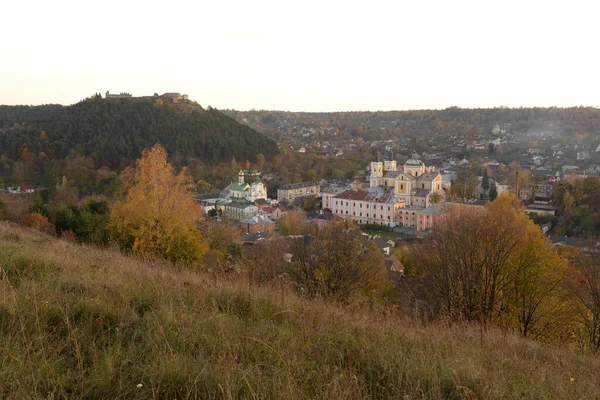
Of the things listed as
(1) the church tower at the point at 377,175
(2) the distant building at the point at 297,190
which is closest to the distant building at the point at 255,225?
(1) the church tower at the point at 377,175

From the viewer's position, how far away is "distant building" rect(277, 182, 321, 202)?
188 ft

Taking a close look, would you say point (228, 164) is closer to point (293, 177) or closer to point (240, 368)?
point (293, 177)

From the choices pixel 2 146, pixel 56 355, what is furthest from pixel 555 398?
pixel 2 146

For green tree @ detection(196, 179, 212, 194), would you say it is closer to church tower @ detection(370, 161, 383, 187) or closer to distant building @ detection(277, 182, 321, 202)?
distant building @ detection(277, 182, 321, 202)

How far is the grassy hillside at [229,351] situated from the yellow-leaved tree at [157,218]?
25.0ft

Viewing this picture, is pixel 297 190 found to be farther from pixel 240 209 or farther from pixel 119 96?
pixel 119 96

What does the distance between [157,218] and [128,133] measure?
56.4 meters

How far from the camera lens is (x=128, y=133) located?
6372cm

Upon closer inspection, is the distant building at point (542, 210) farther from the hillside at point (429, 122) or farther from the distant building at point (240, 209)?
the hillside at point (429, 122)

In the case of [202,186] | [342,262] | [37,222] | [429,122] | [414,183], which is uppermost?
[429,122]

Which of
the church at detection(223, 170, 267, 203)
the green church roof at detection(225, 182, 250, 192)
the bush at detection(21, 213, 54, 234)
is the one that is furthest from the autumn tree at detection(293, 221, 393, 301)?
the green church roof at detection(225, 182, 250, 192)

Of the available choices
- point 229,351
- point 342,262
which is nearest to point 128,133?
point 342,262

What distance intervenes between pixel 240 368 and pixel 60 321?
4.61ft

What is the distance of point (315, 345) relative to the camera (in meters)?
3.06
